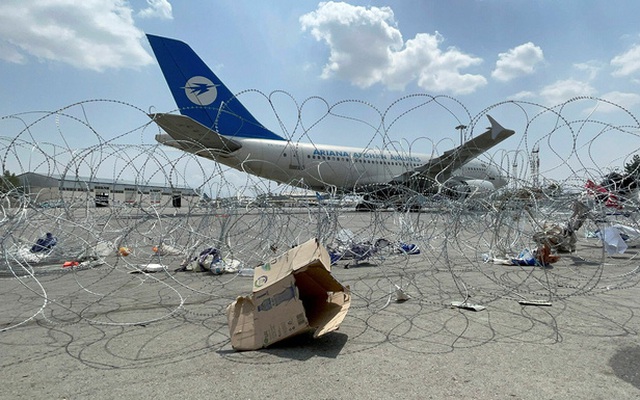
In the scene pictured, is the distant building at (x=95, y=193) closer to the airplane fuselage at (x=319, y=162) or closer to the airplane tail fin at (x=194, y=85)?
the airplane fuselage at (x=319, y=162)

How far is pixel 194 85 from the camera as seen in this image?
1784cm

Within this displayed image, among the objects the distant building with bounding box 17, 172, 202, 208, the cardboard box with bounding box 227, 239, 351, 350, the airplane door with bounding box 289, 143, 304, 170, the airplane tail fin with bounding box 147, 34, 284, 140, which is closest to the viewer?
the cardboard box with bounding box 227, 239, 351, 350

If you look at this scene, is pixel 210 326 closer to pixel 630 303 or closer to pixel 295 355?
pixel 295 355

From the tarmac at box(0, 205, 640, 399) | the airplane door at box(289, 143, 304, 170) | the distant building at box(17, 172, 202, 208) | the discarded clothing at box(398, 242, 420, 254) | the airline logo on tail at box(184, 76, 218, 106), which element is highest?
the airline logo on tail at box(184, 76, 218, 106)

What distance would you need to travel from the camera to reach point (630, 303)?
435 centimetres

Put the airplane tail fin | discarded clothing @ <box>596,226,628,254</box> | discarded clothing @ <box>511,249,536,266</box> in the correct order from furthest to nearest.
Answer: the airplane tail fin
discarded clothing @ <box>596,226,628,254</box>
discarded clothing @ <box>511,249,536,266</box>

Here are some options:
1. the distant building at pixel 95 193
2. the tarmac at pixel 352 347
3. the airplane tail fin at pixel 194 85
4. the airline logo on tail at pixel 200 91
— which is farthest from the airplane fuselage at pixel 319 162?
the tarmac at pixel 352 347

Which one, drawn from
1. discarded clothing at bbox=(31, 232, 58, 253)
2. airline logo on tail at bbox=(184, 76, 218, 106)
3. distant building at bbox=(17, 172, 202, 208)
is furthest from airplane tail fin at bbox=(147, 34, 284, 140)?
distant building at bbox=(17, 172, 202, 208)

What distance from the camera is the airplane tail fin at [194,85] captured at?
16.8 m

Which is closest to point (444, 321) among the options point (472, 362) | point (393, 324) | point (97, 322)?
point (393, 324)

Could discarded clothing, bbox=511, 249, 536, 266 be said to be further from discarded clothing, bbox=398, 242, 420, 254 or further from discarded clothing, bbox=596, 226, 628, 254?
discarded clothing, bbox=596, 226, 628, 254

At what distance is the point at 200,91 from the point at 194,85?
0.39 metres

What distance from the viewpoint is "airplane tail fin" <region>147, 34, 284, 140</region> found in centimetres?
1677

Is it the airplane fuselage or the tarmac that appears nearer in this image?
the tarmac
